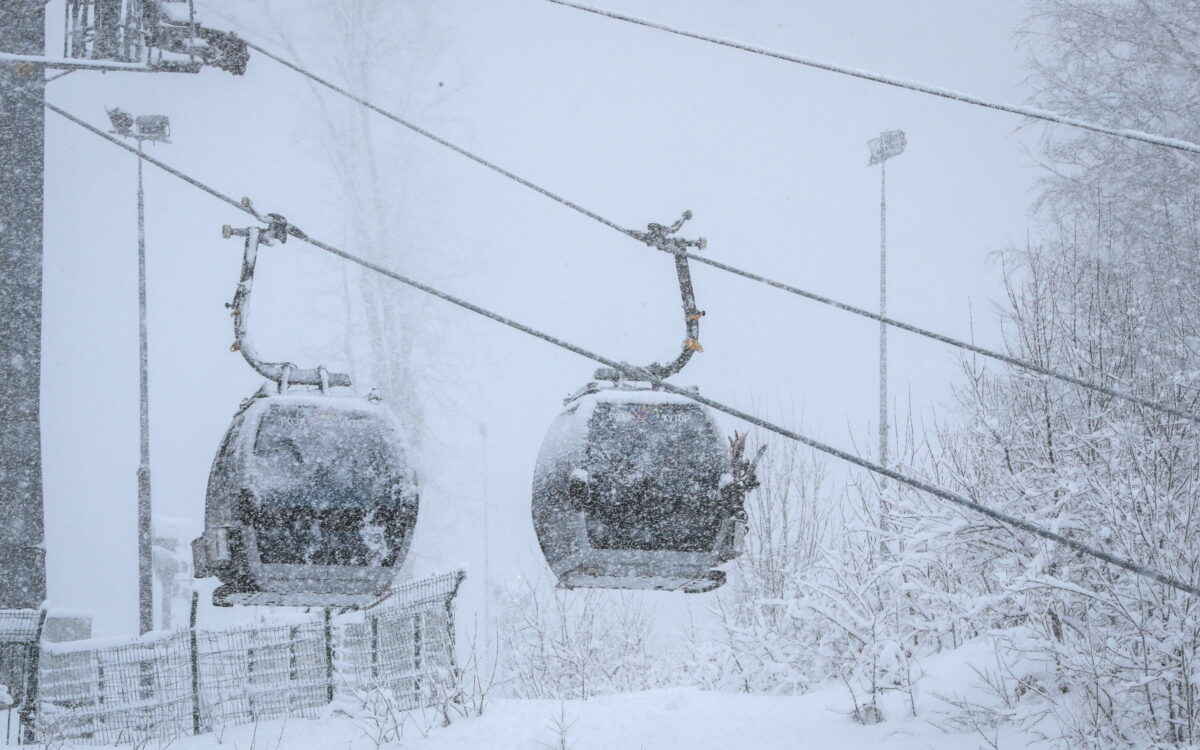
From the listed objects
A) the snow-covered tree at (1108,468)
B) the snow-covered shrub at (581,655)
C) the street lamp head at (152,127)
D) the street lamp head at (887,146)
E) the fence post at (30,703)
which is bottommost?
the snow-covered shrub at (581,655)

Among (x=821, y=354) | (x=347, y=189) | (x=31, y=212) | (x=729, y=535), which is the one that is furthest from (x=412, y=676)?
(x=821, y=354)

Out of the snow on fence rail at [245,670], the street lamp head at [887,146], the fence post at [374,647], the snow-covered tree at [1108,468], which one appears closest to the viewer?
the snow-covered tree at [1108,468]

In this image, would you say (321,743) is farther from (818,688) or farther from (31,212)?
(31,212)

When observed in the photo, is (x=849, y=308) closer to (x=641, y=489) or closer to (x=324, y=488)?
(x=641, y=489)

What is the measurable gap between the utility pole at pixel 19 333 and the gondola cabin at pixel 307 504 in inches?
101

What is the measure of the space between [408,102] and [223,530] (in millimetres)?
16782

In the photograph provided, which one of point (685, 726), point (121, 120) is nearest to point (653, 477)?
point (685, 726)

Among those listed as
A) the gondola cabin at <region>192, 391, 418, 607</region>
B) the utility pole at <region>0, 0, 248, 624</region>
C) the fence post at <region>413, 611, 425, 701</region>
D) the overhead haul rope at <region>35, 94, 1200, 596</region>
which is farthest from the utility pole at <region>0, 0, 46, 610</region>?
the fence post at <region>413, 611, 425, 701</region>

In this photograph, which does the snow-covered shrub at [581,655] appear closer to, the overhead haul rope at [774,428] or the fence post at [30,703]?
the fence post at [30,703]

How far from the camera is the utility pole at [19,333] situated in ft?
25.5

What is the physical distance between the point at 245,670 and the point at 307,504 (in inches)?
337

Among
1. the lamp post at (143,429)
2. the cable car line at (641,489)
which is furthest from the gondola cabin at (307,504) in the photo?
the lamp post at (143,429)

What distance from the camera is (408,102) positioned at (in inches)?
837

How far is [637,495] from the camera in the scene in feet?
20.1
